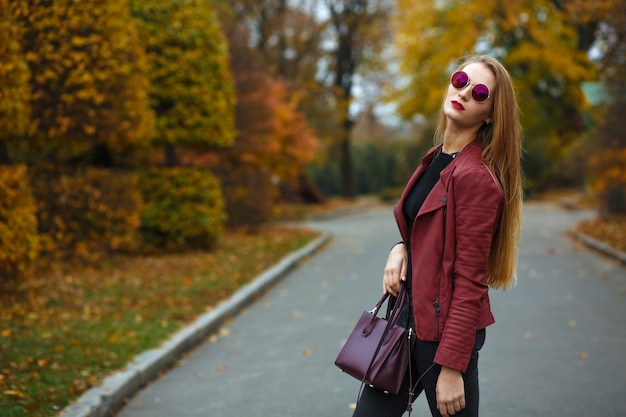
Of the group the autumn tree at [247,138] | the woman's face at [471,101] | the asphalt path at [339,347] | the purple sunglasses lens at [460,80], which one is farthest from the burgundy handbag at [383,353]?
the autumn tree at [247,138]

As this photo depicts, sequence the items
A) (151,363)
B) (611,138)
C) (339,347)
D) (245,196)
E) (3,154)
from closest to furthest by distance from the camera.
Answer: (151,363) < (339,347) < (3,154) < (611,138) < (245,196)

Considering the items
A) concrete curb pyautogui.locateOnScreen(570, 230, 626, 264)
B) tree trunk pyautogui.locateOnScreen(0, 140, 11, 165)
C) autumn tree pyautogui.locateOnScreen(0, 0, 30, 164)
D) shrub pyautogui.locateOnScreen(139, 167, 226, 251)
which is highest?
autumn tree pyautogui.locateOnScreen(0, 0, 30, 164)

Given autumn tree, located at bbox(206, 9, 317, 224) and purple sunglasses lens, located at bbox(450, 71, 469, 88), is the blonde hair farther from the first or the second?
autumn tree, located at bbox(206, 9, 317, 224)

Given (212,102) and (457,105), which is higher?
(212,102)

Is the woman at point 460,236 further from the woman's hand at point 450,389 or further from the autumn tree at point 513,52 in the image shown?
the autumn tree at point 513,52

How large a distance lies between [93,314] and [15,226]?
4.87ft

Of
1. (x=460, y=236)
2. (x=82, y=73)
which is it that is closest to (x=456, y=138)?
(x=460, y=236)

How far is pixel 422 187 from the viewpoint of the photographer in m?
3.03

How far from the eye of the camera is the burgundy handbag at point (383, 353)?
2.92 meters

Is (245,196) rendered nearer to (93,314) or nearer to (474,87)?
(93,314)

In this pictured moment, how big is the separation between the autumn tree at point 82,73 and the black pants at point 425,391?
832cm

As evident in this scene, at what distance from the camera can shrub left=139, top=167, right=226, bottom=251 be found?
583 inches

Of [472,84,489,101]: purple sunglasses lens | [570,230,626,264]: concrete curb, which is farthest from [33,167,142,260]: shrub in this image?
[472,84,489,101]: purple sunglasses lens

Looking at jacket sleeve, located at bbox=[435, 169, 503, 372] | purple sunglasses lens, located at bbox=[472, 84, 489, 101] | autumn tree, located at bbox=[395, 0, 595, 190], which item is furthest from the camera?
autumn tree, located at bbox=[395, 0, 595, 190]
